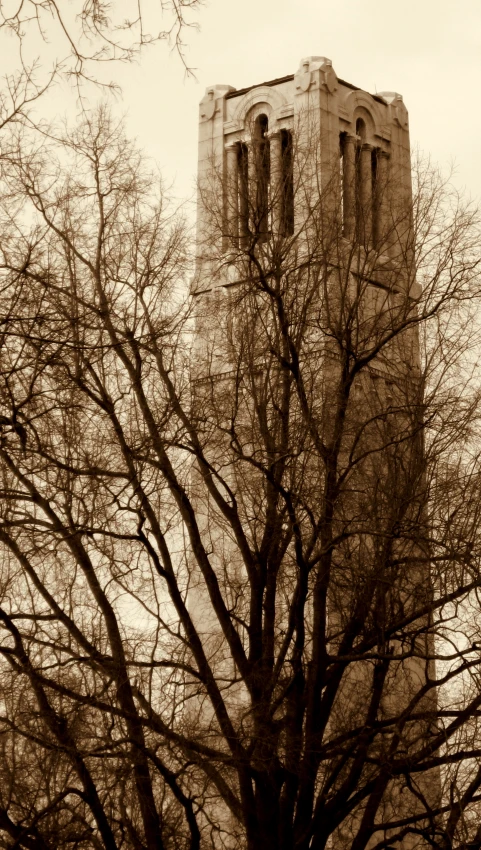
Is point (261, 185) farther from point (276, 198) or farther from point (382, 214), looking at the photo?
point (382, 214)

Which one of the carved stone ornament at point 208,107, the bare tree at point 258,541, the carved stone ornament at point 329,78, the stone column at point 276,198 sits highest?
the carved stone ornament at point 208,107

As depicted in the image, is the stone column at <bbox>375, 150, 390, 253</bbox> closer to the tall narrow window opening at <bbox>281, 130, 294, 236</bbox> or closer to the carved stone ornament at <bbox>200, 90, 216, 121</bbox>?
the tall narrow window opening at <bbox>281, 130, 294, 236</bbox>

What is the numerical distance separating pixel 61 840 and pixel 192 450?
15.1 ft

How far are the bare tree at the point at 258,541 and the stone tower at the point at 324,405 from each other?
0.05 meters

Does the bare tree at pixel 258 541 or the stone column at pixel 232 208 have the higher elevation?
the stone column at pixel 232 208

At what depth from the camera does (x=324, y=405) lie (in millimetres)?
16938

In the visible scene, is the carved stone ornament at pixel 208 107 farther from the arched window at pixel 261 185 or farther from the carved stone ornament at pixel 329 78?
the arched window at pixel 261 185

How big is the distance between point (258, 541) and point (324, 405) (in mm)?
2140

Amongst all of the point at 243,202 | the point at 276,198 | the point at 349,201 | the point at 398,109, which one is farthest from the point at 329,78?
the point at 243,202

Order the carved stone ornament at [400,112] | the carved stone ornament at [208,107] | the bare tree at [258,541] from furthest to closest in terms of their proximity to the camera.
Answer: the carved stone ornament at [208,107]
the carved stone ornament at [400,112]
the bare tree at [258,541]

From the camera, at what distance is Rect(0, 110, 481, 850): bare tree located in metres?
14.8

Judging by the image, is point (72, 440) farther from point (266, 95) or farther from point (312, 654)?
point (266, 95)

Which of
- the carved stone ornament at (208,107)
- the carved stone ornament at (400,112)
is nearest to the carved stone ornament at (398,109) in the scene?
the carved stone ornament at (400,112)

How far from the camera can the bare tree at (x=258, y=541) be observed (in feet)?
48.5
